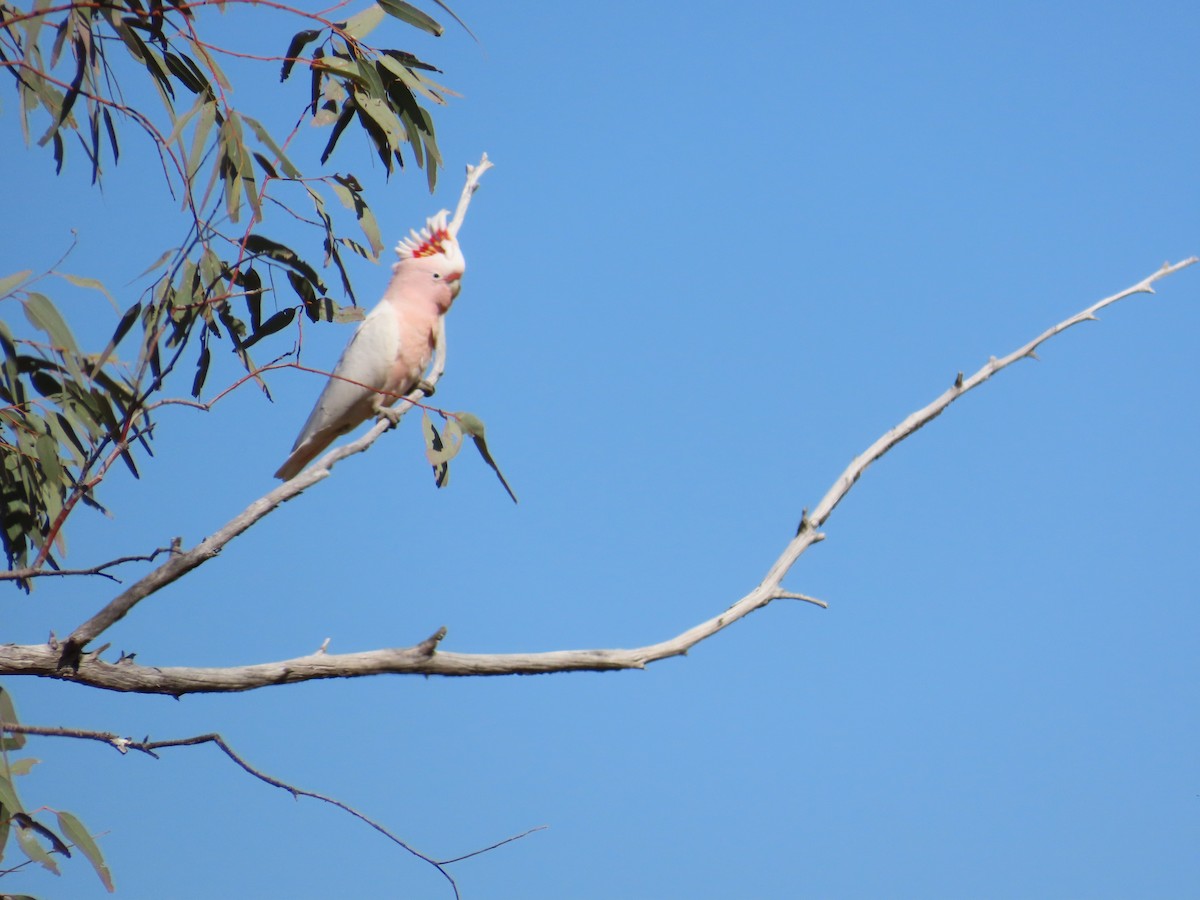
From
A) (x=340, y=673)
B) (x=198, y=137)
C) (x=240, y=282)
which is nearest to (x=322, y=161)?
(x=240, y=282)

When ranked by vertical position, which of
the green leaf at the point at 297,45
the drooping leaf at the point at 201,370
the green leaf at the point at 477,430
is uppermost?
the green leaf at the point at 297,45

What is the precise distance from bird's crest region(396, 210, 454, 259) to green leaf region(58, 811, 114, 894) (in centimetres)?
133

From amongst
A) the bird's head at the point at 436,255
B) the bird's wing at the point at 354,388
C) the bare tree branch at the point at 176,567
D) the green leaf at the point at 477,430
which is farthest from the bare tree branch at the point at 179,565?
the bird's head at the point at 436,255

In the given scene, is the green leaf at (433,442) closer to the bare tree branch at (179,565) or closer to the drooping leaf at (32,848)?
the bare tree branch at (179,565)

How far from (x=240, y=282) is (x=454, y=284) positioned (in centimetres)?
56

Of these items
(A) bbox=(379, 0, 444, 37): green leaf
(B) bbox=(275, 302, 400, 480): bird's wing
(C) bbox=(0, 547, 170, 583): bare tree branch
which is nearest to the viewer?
(C) bbox=(0, 547, 170, 583): bare tree branch

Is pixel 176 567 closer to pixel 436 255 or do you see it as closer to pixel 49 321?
pixel 49 321

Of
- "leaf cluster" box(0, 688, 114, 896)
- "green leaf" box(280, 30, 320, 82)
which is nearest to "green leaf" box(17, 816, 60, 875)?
"leaf cluster" box(0, 688, 114, 896)

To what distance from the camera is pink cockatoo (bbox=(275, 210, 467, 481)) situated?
2.45 m

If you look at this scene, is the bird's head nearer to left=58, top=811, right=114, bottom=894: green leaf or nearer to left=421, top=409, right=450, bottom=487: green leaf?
left=421, top=409, right=450, bottom=487: green leaf

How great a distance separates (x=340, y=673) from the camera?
4.94 ft

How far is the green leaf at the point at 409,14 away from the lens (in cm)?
208

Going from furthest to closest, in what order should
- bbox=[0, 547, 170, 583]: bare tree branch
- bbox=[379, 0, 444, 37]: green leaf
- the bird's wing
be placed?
the bird's wing → bbox=[379, 0, 444, 37]: green leaf → bbox=[0, 547, 170, 583]: bare tree branch

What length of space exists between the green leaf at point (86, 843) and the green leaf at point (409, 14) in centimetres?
132
